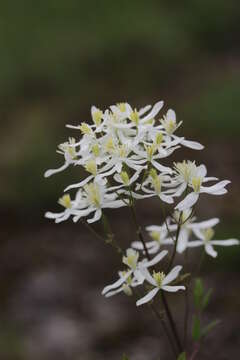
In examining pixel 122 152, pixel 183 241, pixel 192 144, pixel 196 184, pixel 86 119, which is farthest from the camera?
pixel 86 119

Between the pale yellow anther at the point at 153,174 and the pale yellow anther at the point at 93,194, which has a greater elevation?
the pale yellow anther at the point at 153,174

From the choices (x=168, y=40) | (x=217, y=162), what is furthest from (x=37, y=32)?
(x=217, y=162)

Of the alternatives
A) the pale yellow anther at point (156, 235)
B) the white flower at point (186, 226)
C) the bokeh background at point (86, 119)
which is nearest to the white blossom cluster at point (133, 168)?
the white flower at point (186, 226)

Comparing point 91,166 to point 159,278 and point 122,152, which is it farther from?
point 159,278

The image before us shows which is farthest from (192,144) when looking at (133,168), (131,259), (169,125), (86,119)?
(86,119)

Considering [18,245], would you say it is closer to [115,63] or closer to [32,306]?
[32,306]

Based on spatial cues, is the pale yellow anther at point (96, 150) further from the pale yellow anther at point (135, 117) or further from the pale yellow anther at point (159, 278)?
the pale yellow anther at point (159, 278)

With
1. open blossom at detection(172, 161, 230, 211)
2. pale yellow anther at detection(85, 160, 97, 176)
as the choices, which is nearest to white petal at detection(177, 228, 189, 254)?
open blossom at detection(172, 161, 230, 211)

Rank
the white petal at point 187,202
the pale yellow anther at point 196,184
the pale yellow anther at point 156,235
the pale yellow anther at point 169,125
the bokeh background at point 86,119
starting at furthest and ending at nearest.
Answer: the bokeh background at point 86,119
the pale yellow anther at point 156,235
the pale yellow anther at point 169,125
the pale yellow anther at point 196,184
the white petal at point 187,202
